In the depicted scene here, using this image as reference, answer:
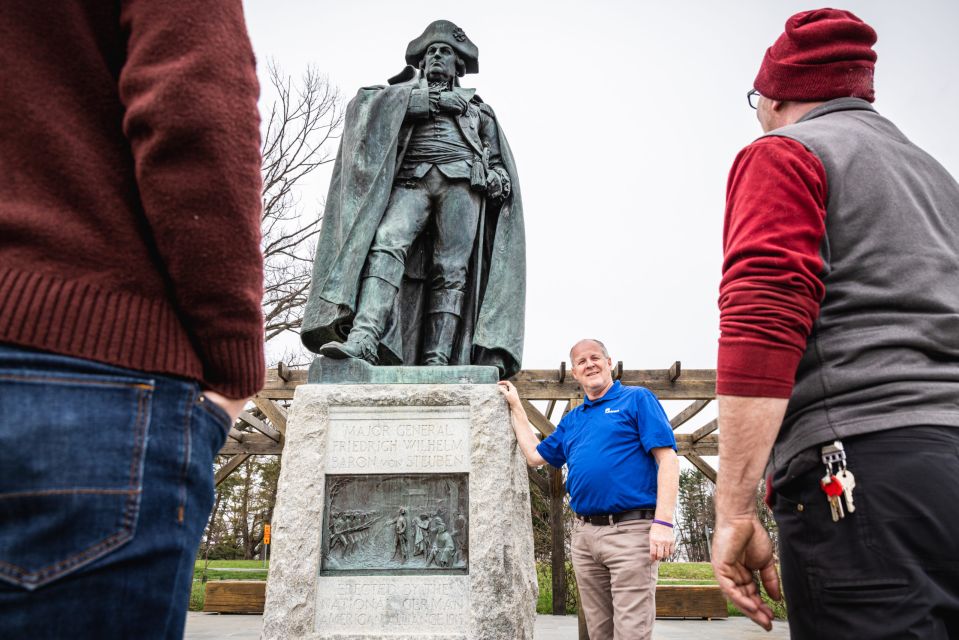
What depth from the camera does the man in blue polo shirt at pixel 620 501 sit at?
3.12 meters

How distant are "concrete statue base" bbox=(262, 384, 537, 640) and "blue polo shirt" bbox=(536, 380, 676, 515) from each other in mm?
360

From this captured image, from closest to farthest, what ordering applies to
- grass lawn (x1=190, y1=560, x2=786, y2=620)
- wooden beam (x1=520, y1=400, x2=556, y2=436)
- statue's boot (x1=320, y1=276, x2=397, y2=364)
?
statue's boot (x1=320, y1=276, x2=397, y2=364) → grass lawn (x1=190, y1=560, x2=786, y2=620) → wooden beam (x1=520, y1=400, x2=556, y2=436)

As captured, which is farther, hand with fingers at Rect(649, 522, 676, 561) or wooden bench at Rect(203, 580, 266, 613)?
wooden bench at Rect(203, 580, 266, 613)

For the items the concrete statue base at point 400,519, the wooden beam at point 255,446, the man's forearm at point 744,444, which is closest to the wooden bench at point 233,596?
the wooden beam at point 255,446

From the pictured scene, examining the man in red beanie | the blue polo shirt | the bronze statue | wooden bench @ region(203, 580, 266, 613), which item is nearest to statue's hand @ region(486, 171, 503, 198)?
the bronze statue

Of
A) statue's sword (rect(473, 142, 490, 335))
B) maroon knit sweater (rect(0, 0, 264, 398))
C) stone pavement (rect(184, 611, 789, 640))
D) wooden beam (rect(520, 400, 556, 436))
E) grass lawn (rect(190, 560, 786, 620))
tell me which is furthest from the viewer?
wooden beam (rect(520, 400, 556, 436))

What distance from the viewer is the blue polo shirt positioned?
3.26 m

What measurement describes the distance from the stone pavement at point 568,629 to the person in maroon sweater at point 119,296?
5.63m

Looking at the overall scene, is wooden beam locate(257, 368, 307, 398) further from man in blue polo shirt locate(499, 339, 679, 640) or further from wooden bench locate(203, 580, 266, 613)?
man in blue polo shirt locate(499, 339, 679, 640)

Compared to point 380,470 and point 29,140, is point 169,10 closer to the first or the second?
point 29,140

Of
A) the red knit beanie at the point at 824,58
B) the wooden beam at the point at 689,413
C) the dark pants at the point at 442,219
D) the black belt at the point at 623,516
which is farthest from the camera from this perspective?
the wooden beam at the point at 689,413

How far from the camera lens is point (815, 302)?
1416 millimetres

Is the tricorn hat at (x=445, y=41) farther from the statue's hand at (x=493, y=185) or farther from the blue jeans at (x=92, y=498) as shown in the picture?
the blue jeans at (x=92, y=498)

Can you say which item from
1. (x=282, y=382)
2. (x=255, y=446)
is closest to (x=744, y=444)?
(x=282, y=382)
